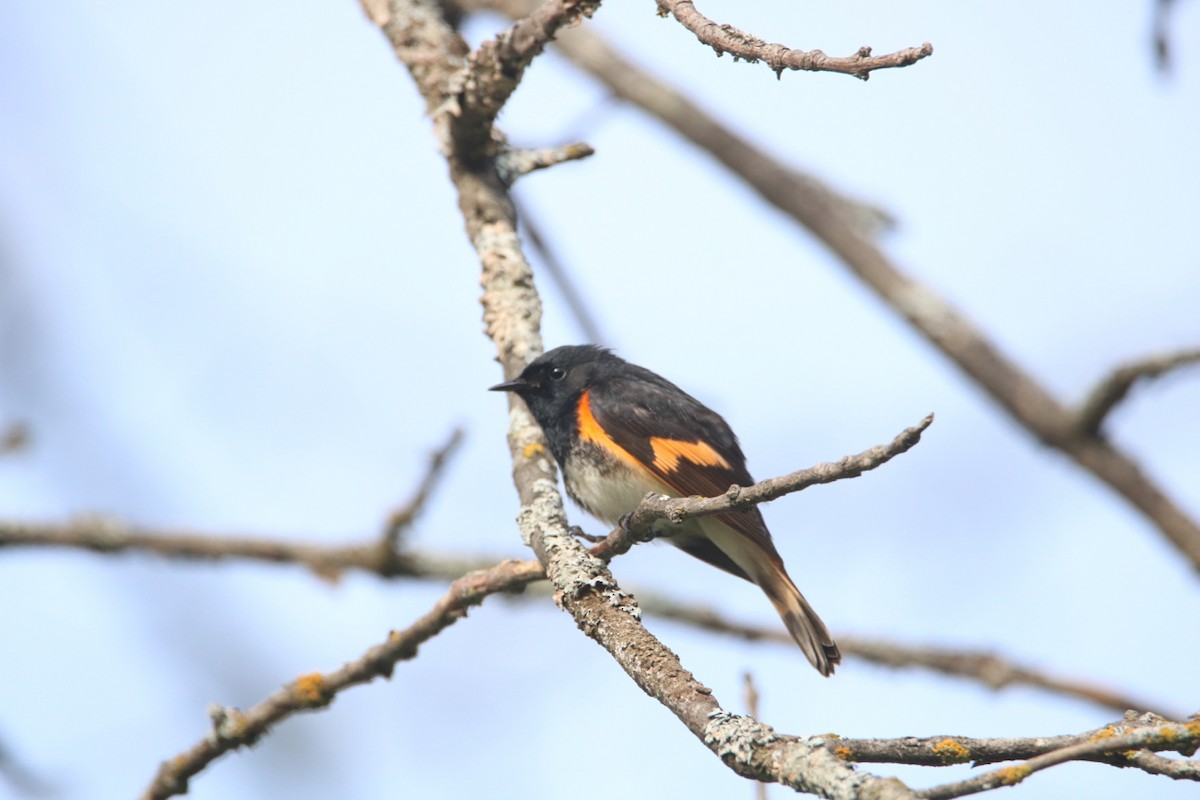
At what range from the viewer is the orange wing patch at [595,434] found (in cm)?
408

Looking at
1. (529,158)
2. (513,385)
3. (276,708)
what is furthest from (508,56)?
(276,708)

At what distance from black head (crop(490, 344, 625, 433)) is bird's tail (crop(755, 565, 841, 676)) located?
0.92 metres

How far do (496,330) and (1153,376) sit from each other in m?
1.86

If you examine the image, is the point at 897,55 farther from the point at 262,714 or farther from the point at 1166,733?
the point at 262,714

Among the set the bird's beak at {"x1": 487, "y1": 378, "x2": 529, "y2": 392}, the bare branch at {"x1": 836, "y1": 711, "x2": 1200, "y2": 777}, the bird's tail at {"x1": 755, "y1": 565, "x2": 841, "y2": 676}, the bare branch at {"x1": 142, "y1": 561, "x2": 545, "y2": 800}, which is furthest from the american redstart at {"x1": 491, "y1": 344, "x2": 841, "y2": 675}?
the bare branch at {"x1": 836, "y1": 711, "x2": 1200, "y2": 777}

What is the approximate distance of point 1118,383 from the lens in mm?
3580

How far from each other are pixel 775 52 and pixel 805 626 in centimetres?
247

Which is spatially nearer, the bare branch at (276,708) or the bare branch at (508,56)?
the bare branch at (276,708)

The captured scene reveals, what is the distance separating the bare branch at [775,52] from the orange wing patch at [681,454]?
83.2 inches

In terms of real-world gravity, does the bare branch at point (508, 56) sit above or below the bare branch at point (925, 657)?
above

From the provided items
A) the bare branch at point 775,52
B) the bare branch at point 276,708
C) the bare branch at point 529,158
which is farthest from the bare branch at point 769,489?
the bare branch at point 529,158

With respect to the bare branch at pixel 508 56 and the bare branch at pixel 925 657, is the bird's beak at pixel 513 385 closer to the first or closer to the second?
the bare branch at pixel 508 56

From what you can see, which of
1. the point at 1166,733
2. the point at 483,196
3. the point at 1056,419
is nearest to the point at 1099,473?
the point at 1056,419

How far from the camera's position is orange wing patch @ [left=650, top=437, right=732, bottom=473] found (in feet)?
13.4
